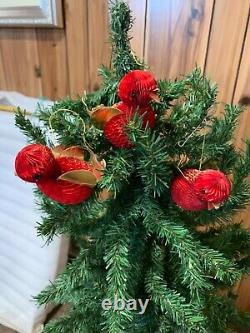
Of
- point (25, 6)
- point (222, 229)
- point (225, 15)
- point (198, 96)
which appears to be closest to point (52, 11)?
point (25, 6)

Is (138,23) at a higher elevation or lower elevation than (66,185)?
higher

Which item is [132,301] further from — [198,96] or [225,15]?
[225,15]

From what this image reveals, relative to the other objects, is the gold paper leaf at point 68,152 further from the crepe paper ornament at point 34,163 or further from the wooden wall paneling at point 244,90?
the wooden wall paneling at point 244,90

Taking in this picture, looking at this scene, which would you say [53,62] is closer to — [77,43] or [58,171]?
[77,43]

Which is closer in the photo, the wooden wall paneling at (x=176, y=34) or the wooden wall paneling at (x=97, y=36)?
the wooden wall paneling at (x=176, y=34)

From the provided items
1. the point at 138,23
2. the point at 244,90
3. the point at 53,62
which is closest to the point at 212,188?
the point at 244,90

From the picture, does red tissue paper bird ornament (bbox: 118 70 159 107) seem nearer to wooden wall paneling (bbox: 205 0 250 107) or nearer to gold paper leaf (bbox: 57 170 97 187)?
gold paper leaf (bbox: 57 170 97 187)

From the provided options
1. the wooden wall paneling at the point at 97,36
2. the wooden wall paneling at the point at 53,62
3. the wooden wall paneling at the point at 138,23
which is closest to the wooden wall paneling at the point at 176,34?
the wooden wall paneling at the point at 138,23
